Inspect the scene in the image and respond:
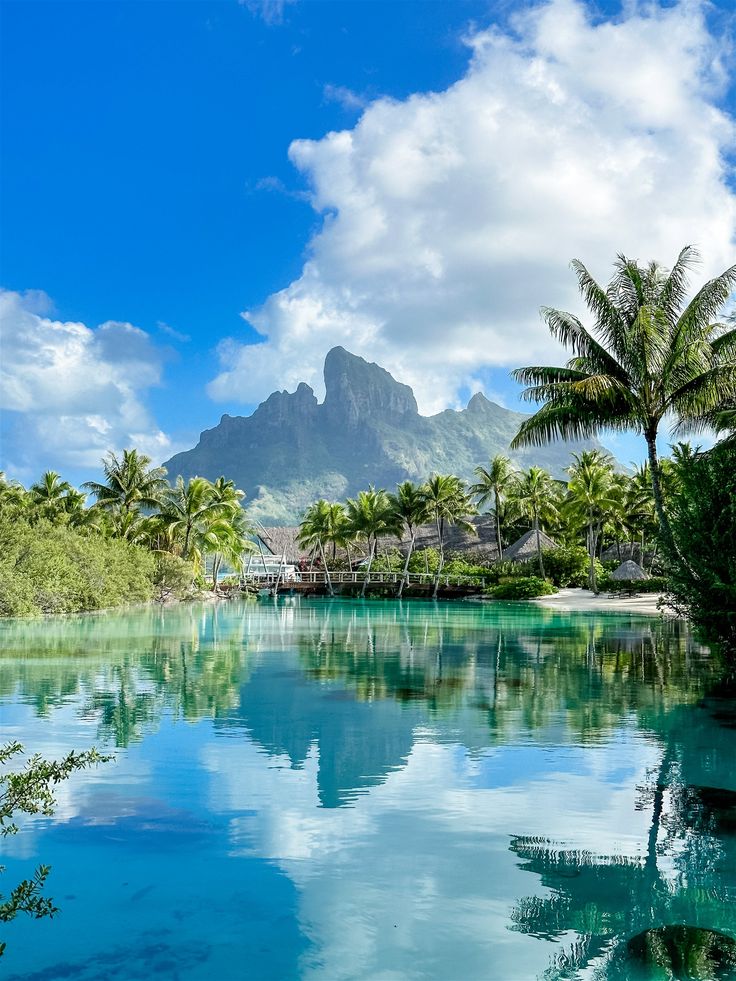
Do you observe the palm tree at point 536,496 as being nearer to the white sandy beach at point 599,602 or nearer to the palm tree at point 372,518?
the white sandy beach at point 599,602

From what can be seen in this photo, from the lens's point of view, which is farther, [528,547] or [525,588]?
[528,547]

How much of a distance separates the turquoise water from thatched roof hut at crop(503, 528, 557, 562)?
1255 inches

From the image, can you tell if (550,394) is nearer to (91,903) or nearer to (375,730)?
(375,730)

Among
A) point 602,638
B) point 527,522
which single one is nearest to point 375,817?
point 602,638

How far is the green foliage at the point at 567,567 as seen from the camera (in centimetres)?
4462

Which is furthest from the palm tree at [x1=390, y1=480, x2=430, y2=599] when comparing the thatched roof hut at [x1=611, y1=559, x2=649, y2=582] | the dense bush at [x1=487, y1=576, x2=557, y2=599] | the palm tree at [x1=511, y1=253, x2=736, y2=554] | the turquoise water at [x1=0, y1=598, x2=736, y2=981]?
the turquoise water at [x1=0, y1=598, x2=736, y2=981]

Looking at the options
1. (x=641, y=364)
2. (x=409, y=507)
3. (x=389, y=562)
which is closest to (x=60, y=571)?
(x=641, y=364)

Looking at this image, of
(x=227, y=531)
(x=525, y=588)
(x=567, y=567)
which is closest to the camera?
(x=525, y=588)

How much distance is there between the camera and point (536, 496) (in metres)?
48.2

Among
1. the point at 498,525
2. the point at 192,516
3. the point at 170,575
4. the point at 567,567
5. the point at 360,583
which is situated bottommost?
the point at 360,583

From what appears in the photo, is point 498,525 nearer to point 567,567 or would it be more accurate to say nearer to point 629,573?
point 567,567

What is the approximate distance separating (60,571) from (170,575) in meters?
10.8

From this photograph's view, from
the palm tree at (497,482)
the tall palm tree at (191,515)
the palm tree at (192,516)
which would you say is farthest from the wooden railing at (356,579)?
the tall palm tree at (191,515)

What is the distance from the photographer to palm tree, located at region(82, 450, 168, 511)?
42.3 metres
